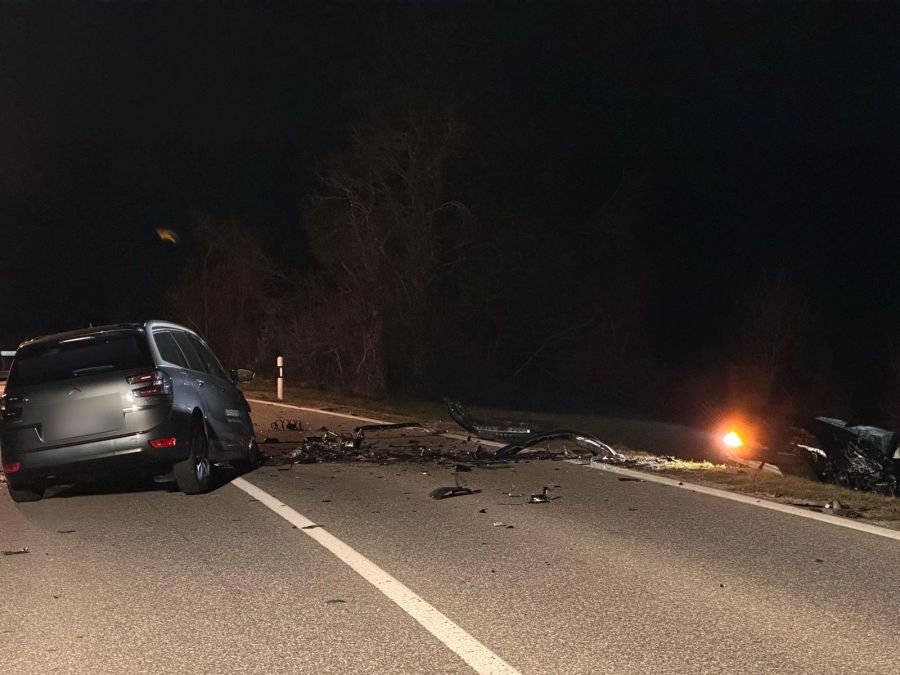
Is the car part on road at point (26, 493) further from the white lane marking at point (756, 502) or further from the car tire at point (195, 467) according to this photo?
the white lane marking at point (756, 502)

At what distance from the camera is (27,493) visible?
977 cm

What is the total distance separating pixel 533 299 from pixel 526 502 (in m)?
23.7

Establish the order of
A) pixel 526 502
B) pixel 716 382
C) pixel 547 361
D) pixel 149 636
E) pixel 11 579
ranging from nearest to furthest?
1. pixel 149 636
2. pixel 11 579
3. pixel 526 502
4. pixel 547 361
5. pixel 716 382

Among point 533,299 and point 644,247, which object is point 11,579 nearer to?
point 533,299

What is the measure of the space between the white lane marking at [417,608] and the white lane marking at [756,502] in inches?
155

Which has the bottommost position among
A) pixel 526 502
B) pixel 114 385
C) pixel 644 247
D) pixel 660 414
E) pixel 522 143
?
pixel 660 414

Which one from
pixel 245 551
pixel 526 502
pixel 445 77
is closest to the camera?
pixel 245 551

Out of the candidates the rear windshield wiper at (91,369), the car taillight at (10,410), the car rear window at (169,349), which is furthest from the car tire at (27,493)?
the car rear window at (169,349)

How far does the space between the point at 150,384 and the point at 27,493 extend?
77.2 inches

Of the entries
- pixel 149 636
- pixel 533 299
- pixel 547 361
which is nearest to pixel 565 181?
pixel 533 299

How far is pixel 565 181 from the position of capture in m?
31.8

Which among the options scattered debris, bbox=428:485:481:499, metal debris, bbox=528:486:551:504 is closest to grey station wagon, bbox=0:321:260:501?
scattered debris, bbox=428:485:481:499

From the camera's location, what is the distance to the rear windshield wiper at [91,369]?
930 centimetres

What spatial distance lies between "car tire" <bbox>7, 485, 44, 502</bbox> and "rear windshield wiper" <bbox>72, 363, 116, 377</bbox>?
1294 mm
